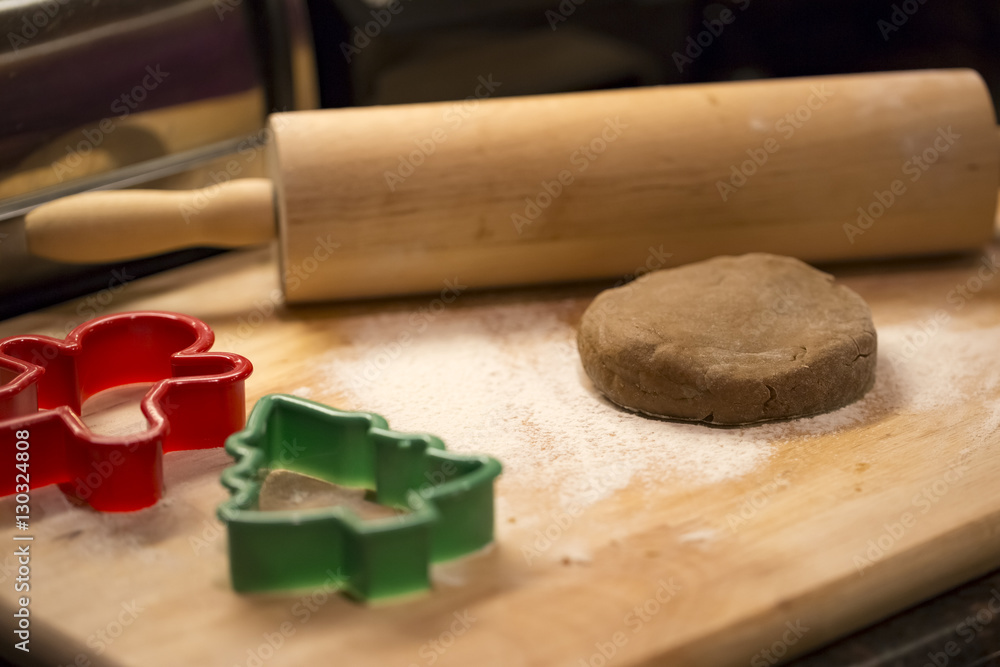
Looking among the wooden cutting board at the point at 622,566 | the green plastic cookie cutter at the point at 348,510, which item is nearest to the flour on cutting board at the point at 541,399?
the wooden cutting board at the point at 622,566

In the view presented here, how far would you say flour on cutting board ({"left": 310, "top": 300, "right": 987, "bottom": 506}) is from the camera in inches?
48.3

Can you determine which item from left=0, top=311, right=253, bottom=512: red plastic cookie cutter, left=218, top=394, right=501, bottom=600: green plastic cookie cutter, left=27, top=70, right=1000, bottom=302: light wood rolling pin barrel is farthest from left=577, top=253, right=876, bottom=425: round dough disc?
left=0, top=311, right=253, bottom=512: red plastic cookie cutter

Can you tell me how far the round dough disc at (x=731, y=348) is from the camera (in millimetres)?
1280

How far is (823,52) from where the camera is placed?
220cm

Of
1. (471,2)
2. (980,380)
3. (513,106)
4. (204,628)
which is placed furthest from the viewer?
(471,2)

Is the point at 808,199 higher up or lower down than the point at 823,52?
lower down

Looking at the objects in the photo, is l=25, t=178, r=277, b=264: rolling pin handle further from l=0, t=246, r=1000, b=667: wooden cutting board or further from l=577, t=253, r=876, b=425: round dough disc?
l=577, t=253, r=876, b=425: round dough disc

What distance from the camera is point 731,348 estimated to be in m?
1.31

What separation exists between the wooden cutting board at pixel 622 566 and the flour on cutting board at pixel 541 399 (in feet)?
0.04

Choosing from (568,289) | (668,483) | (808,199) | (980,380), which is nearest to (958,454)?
(980,380)

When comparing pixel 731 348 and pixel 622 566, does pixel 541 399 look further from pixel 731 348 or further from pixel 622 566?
pixel 622 566

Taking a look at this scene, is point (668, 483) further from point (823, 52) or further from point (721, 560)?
point (823, 52)

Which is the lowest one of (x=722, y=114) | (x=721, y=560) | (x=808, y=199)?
(x=721, y=560)

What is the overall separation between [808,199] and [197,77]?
1.01m
